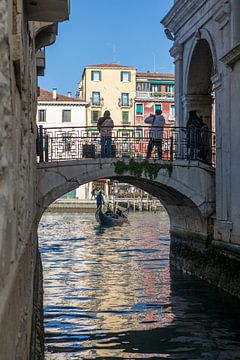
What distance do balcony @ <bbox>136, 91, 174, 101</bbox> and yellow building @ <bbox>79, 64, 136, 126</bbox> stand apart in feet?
2.01

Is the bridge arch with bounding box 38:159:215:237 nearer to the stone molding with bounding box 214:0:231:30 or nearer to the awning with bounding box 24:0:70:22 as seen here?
the stone molding with bounding box 214:0:231:30

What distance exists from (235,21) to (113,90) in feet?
131

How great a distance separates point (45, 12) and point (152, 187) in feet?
27.2

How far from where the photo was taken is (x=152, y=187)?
1312 cm

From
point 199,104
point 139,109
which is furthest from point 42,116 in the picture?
point 199,104

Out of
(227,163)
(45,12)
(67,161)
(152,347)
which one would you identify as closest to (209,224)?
(227,163)

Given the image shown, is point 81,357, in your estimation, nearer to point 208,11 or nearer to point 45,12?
point 45,12

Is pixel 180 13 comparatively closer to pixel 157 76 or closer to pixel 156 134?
pixel 156 134

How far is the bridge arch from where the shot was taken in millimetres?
11080

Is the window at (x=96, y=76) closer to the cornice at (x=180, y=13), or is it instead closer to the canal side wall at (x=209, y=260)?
the cornice at (x=180, y=13)

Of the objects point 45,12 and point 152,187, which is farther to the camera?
point 152,187

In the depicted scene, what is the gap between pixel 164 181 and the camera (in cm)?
1164

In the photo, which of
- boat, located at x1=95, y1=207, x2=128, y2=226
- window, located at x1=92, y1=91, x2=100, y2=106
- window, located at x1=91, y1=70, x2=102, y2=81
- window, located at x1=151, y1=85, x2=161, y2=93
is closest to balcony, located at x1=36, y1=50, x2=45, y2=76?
Result: boat, located at x1=95, y1=207, x2=128, y2=226

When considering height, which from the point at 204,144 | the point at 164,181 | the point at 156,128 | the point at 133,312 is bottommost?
the point at 133,312
